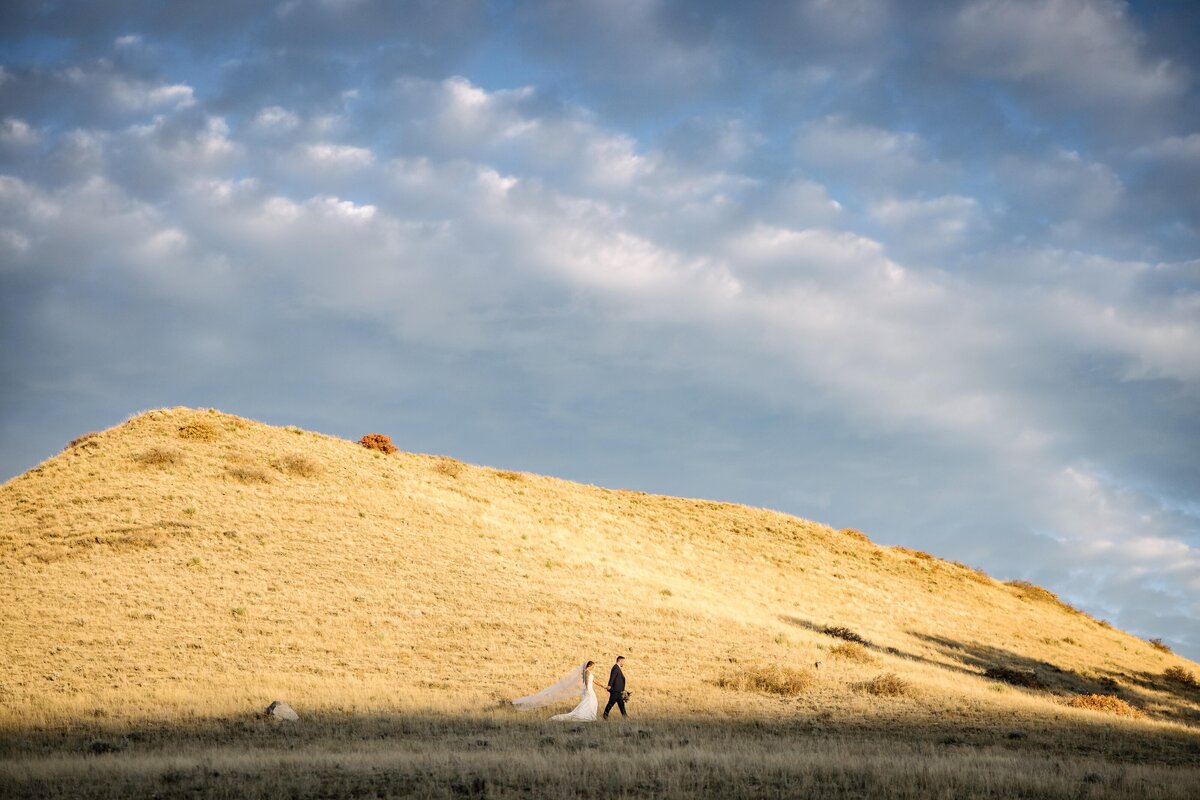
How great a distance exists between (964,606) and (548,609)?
1427 inches

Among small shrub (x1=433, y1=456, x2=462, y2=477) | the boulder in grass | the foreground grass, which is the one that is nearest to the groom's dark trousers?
the foreground grass

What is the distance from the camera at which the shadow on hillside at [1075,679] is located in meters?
39.2

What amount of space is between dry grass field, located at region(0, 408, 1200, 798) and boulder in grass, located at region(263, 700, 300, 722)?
63 cm

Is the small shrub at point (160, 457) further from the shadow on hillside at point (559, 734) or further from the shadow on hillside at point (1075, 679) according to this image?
the shadow on hillside at point (1075, 679)

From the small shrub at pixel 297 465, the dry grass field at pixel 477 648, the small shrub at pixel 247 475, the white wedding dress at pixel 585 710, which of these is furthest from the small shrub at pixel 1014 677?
the small shrub at pixel 247 475

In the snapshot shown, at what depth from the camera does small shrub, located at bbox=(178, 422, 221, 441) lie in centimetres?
5472

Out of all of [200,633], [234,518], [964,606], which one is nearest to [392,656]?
[200,633]

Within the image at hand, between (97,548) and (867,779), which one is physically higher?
(97,548)

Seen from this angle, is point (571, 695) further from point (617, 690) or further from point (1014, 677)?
point (1014, 677)

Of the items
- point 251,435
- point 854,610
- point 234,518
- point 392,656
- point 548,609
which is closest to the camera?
point 392,656

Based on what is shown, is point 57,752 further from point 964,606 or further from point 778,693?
point 964,606

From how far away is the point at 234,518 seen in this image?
43.5 metres

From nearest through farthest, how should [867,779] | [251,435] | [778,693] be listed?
[867,779] → [778,693] → [251,435]

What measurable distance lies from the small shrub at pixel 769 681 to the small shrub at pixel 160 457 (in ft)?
122
